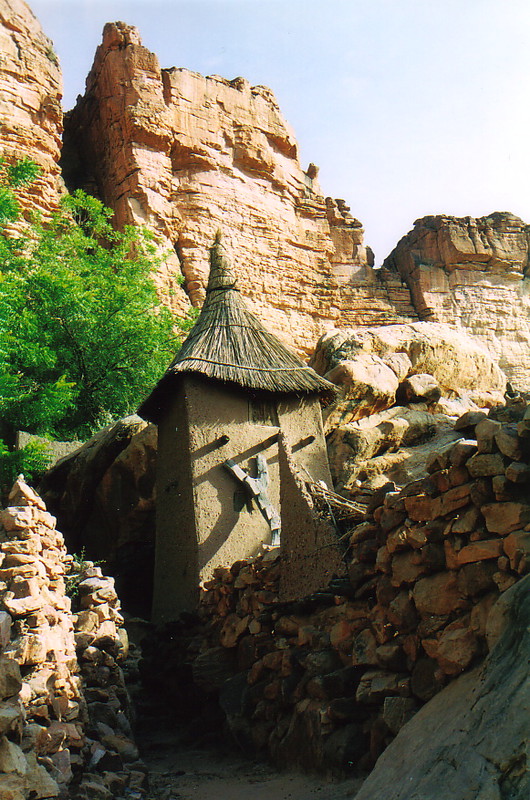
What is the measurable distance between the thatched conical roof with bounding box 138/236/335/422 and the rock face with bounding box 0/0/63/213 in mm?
14274

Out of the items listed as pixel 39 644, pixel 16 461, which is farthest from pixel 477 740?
pixel 16 461

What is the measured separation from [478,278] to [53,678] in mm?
28683

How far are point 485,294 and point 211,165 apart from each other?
13.0 m

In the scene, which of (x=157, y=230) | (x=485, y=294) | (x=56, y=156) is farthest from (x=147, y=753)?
(x=485, y=294)

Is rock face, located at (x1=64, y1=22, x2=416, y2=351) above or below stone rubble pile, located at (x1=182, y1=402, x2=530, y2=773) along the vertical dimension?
above

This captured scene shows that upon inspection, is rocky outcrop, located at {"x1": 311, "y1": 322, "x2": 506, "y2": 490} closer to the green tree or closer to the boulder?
the boulder

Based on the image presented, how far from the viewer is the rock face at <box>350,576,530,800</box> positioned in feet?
8.07

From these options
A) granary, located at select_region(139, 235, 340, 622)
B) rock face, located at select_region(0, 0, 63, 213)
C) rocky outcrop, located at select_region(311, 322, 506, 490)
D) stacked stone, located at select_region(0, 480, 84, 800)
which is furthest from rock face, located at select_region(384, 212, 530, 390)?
stacked stone, located at select_region(0, 480, 84, 800)

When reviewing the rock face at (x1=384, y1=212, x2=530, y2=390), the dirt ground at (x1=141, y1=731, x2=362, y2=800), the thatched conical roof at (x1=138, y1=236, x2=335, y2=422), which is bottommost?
the dirt ground at (x1=141, y1=731, x2=362, y2=800)

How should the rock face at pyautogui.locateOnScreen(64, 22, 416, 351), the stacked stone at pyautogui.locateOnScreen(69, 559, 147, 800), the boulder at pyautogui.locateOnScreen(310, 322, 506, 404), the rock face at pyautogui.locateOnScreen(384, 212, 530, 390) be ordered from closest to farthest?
the stacked stone at pyautogui.locateOnScreen(69, 559, 147, 800)
the boulder at pyautogui.locateOnScreen(310, 322, 506, 404)
the rock face at pyautogui.locateOnScreen(64, 22, 416, 351)
the rock face at pyautogui.locateOnScreen(384, 212, 530, 390)

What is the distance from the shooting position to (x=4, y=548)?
16.6 ft

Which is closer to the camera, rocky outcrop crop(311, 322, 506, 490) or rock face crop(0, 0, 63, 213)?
rocky outcrop crop(311, 322, 506, 490)

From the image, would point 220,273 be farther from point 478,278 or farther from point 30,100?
point 478,278

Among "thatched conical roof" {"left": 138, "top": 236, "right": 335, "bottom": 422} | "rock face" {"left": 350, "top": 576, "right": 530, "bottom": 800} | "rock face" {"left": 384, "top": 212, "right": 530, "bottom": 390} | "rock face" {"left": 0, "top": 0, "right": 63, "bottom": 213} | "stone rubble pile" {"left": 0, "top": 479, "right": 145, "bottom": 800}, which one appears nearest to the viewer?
"rock face" {"left": 350, "top": 576, "right": 530, "bottom": 800}
